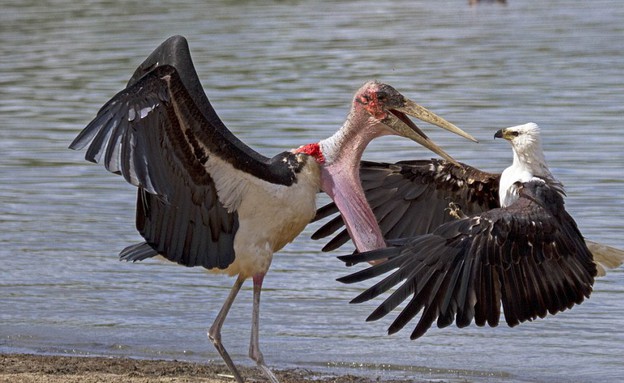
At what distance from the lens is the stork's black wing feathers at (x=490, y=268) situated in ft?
18.6

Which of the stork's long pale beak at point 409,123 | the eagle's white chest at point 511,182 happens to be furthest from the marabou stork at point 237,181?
the eagle's white chest at point 511,182

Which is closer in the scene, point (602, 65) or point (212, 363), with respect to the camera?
point (212, 363)

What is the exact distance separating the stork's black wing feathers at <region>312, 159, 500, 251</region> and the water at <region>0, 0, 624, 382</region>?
0.72 meters

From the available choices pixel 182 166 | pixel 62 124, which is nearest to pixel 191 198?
pixel 182 166

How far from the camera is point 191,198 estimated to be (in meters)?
6.12

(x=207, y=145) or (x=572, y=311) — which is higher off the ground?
(x=207, y=145)

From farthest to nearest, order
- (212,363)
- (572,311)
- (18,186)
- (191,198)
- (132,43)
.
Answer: (132,43) < (18,186) < (572,311) < (212,363) < (191,198)

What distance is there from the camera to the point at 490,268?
5918mm

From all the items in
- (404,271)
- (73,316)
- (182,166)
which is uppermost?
(182,166)

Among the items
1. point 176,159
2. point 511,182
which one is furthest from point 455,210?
point 176,159

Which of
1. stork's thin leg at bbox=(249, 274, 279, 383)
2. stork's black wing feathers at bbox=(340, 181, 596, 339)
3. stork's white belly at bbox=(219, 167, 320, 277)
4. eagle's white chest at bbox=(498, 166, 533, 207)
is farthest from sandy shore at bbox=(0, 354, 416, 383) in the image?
stork's black wing feathers at bbox=(340, 181, 596, 339)

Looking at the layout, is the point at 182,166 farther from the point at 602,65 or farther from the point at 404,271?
the point at 602,65

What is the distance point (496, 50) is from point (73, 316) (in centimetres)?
1374

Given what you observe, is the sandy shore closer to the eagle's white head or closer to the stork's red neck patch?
the eagle's white head
